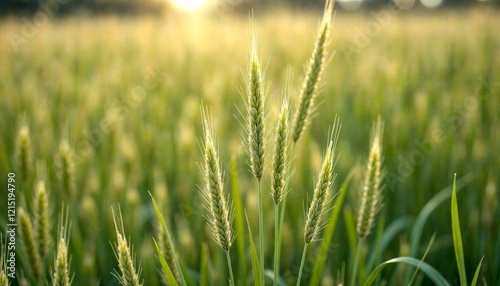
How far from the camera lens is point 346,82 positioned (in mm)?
3668

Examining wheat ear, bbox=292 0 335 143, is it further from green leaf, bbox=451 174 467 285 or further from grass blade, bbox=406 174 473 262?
grass blade, bbox=406 174 473 262

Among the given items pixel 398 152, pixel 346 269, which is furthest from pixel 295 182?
pixel 398 152

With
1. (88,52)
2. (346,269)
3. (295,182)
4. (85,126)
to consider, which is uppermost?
(88,52)

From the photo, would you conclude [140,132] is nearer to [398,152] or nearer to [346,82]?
[398,152]

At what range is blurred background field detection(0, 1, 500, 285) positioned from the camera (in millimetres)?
1642

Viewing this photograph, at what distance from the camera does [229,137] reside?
252 cm

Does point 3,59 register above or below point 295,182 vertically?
above

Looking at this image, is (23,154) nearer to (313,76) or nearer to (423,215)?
(313,76)

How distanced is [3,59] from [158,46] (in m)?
1.64

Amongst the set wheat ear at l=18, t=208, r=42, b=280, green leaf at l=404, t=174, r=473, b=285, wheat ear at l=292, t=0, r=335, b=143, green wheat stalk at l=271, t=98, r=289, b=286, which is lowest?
green leaf at l=404, t=174, r=473, b=285

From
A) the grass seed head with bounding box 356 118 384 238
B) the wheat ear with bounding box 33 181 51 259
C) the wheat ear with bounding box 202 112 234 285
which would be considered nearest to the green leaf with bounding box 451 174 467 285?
the grass seed head with bounding box 356 118 384 238

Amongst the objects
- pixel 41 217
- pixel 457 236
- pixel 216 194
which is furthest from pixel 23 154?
pixel 457 236

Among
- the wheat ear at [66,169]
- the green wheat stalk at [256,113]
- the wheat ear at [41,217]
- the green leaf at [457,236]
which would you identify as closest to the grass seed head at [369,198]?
the green leaf at [457,236]

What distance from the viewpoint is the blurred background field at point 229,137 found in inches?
64.6
